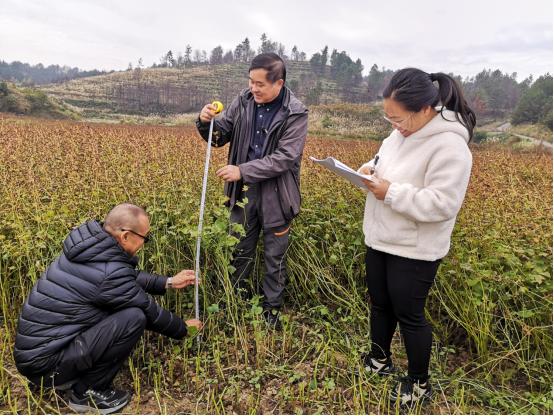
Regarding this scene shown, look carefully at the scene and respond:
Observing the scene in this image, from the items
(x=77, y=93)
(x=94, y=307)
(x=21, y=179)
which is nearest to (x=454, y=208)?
(x=94, y=307)

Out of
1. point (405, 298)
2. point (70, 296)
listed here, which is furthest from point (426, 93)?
point (70, 296)

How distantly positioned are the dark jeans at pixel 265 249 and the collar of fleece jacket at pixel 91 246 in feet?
3.05

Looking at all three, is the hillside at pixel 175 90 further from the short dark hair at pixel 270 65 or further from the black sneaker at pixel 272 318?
the black sneaker at pixel 272 318

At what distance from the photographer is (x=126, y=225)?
6.41ft

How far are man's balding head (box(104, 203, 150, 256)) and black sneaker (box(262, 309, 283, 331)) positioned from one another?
1137mm

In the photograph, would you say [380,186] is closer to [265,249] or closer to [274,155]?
[274,155]

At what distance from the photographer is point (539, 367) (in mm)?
2332

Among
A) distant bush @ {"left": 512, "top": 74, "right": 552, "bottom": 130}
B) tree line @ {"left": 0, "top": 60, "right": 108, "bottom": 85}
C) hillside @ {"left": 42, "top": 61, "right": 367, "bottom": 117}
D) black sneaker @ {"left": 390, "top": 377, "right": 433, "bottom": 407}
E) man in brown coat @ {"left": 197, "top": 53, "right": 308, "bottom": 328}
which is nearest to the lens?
black sneaker @ {"left": 390, "top": 377, "right": 433, "bottom": 407}

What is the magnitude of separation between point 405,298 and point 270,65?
1564 mm

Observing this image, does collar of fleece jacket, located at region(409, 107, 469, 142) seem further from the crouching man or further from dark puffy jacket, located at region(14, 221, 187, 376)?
dark puffy jacket, located at region(14, 221, 187, 376)

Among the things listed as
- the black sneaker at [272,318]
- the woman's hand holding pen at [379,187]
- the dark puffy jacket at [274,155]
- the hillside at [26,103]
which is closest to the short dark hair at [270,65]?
the dark puffy jacket at [274,155]

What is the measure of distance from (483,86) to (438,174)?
161 ft

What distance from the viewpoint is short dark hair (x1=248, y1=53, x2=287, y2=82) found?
7.81ft

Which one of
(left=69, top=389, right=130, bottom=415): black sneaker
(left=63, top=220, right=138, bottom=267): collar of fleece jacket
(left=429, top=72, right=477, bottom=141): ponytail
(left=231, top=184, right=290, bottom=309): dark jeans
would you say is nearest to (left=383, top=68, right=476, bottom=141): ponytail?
(left=429, top=72, right=477, bottom=141): ponytail
